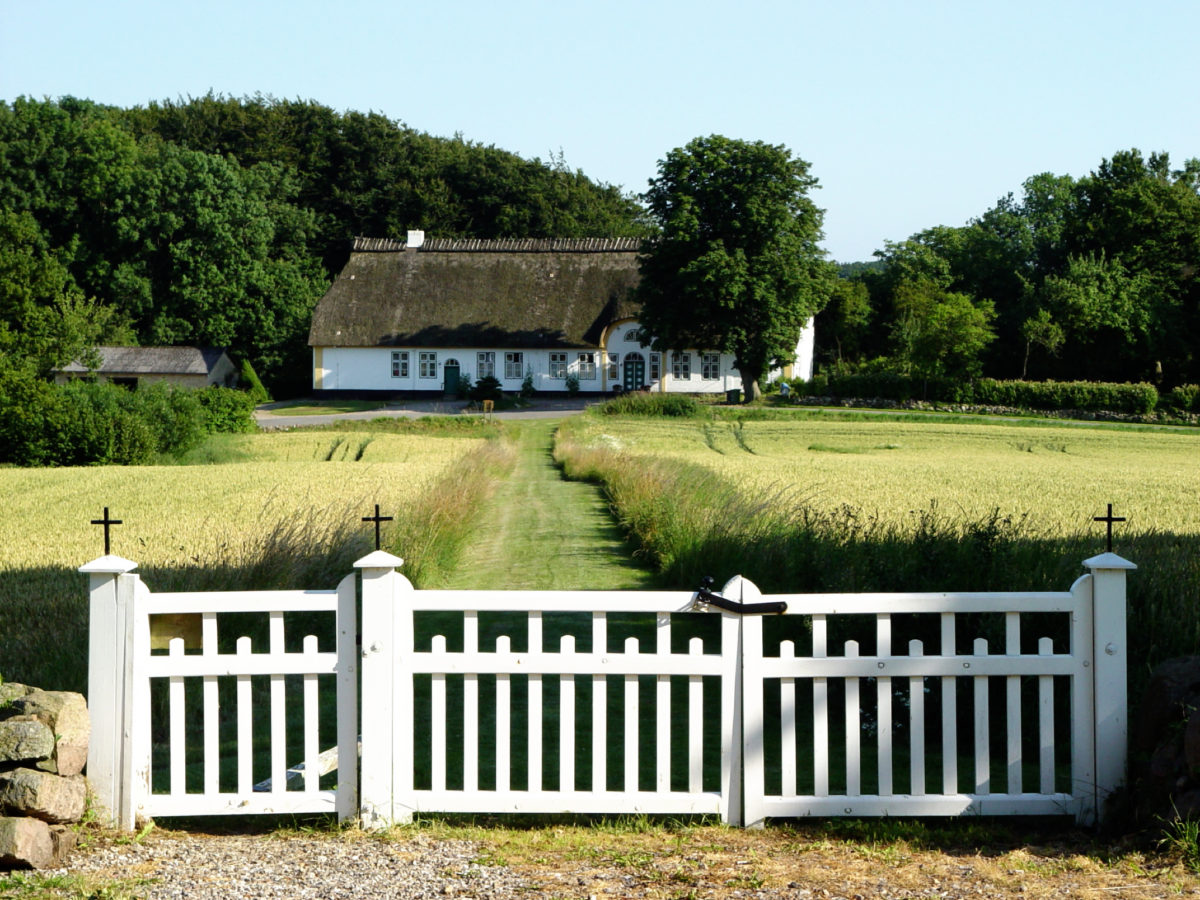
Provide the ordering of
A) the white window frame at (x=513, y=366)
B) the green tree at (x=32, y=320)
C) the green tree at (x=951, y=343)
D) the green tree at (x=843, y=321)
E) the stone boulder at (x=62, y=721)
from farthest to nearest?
the green tree at (x=843, y=321) < the white window frame at (x=513, y=366) < the green tree at (x=951, y=343) < the green tree at (x=32, y=320) < the stone boulder at (x=62, y=721)

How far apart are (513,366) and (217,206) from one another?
57.2ft

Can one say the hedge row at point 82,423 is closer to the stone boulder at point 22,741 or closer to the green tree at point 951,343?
the stone boulder at point 22,741

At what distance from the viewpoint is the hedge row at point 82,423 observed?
106 ft

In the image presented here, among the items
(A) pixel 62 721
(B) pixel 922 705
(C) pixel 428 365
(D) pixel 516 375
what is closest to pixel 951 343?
(D) pixel 516 375

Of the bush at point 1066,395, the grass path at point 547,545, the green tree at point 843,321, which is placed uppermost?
the green tree at point 843,321

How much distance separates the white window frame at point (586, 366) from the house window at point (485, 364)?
4585mm

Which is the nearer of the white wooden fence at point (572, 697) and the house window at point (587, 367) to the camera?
the white wooden fence at point (572, 697)

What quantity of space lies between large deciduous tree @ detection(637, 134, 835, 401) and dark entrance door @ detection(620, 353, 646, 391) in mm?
7445

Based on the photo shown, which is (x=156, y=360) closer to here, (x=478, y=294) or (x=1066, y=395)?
(x=478, y=294)

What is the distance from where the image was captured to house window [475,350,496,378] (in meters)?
65.9

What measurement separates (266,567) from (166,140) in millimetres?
73857

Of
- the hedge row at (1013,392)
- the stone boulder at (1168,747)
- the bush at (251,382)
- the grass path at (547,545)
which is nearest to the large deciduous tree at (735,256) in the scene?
the hedge row at (1013,392)

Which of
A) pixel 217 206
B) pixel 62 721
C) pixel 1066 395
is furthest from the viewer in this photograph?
pixel 217 206

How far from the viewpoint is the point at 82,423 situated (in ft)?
106
